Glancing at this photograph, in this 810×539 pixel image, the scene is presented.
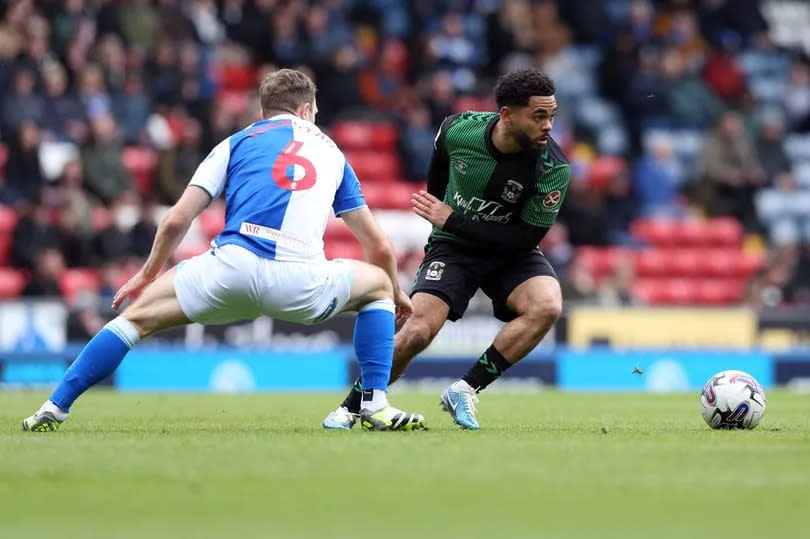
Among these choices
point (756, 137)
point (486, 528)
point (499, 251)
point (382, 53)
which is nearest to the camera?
point (486, 528)

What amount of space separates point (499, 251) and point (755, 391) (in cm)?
165

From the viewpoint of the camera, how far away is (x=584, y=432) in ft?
26.1

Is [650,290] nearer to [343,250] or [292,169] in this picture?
[343,250]

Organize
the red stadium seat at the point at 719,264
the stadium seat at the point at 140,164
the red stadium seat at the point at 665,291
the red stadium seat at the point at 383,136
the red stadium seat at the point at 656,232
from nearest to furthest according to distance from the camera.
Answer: the stadium seat at the point at 140,164 < the red stadium seat at the point at 665,291 < the red stadium seat at the point at 383,136 < the red stadium seat at the point at 719,264 < the red stadium seat at the point at 656,232

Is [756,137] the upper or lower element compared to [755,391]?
upper

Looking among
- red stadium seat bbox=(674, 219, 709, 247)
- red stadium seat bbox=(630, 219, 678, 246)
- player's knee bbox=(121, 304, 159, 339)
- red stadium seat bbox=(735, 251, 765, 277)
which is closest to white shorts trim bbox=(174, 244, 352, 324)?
player's knee bbox=(121, 304, 159, 339)

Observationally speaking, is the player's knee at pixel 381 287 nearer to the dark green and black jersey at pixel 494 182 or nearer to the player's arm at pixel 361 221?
the player's arm at pixel 361 221

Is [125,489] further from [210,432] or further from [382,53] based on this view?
[382,53]

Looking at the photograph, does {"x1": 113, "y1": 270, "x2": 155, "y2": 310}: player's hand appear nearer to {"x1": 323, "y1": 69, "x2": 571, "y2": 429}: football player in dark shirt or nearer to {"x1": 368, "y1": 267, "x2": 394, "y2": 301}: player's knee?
{"x1": 368, "y1": 267, "x2": 394, "y2": 301}: player's knee

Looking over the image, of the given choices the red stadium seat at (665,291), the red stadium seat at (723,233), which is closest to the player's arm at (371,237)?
the red stadium seat at (665,291)

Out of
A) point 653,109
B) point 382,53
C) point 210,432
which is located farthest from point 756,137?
point 210,432

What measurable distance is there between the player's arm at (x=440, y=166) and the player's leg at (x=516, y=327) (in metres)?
0.66

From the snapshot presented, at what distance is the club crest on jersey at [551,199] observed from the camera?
8328 millimetres

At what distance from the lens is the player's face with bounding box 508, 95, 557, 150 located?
815 cm
